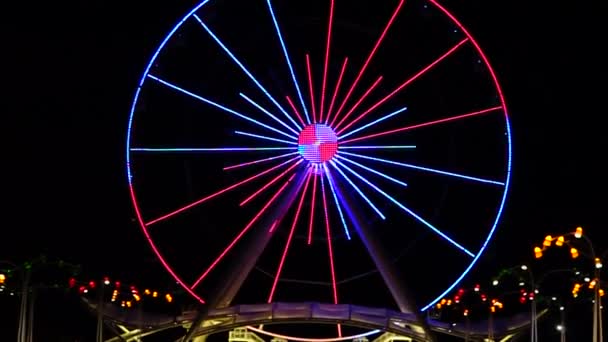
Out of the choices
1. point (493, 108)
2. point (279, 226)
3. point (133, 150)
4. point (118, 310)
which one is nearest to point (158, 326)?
point (118, 310)

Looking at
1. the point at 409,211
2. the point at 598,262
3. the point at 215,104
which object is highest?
the point at 215,104

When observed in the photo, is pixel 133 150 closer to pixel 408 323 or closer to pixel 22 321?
pixel 22 321

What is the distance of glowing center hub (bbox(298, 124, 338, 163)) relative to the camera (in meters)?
40.0

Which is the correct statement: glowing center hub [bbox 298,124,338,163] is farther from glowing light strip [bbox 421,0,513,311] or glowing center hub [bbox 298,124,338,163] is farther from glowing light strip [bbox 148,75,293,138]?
glowing light strip [bbox 421,0,513,311]

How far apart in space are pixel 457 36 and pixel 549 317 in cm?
2488

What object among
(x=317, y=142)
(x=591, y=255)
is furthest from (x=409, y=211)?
(x=591, y=255)

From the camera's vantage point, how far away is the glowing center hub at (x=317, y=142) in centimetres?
3997

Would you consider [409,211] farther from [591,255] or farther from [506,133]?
[591,255]

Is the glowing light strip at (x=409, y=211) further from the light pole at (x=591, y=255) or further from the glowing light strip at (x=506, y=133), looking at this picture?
the light pole at (x=591, y=255)

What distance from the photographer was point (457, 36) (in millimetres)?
40312

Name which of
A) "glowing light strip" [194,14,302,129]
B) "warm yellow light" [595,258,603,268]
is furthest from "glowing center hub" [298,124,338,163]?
"warm yellow light" [595,258,603,268]

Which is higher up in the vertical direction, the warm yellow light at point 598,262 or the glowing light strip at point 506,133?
the glowing light strip at point 506,133

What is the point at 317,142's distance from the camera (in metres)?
40.0

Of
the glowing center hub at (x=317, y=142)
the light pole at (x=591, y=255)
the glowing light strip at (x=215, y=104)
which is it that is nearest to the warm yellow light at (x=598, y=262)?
the light pole at (x=591, y=255)
